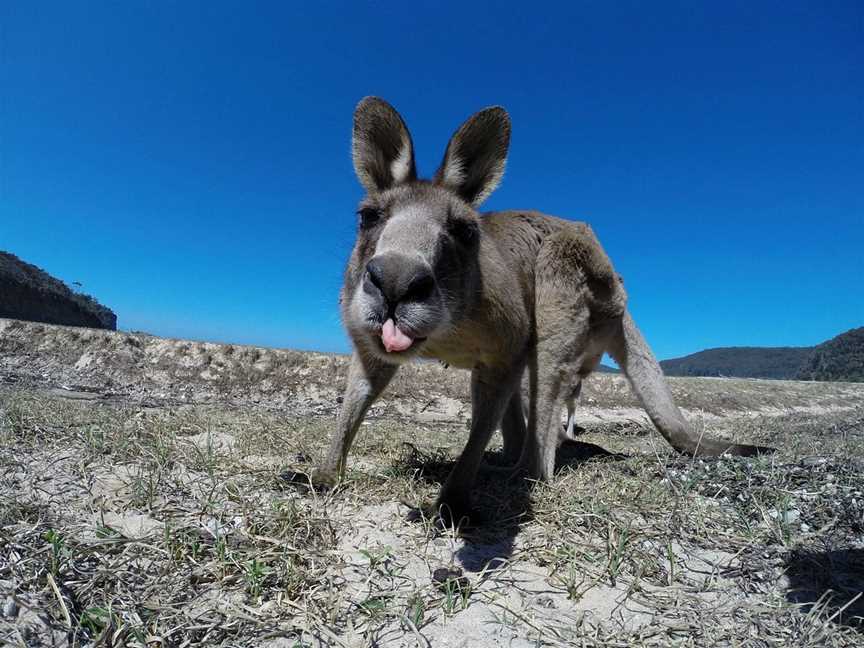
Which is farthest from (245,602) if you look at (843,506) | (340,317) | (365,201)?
(843,506)

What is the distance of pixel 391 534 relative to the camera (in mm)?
2348

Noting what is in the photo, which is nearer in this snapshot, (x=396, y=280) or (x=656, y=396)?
(x=396, y=280)

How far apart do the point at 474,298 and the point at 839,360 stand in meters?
28.5

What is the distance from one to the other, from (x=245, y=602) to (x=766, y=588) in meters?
2.14

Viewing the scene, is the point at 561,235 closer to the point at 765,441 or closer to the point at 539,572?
the point at 539,572

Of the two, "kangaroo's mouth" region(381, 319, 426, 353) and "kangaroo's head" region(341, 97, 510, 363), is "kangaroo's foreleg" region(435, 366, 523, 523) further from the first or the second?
"kangaroo's mouth" region(381, 319, 426, 353)

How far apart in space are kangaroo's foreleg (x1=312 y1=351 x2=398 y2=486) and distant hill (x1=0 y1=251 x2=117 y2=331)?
47.2ft

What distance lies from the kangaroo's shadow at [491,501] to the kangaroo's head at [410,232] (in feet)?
3.30

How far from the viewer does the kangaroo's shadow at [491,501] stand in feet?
7.34

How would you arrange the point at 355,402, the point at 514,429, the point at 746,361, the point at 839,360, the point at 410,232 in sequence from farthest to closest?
the point at 746,361, the point at 839,360, the point at 514,429, the point at 355,402, the point at 410,232

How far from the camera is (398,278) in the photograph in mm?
2047

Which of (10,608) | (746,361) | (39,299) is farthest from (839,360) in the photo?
(39,299)

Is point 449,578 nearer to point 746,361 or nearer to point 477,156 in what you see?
point 477,156

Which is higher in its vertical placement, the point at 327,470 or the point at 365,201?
the point at 365,201
